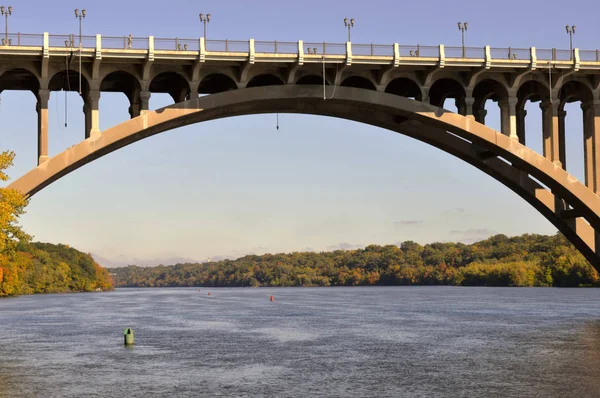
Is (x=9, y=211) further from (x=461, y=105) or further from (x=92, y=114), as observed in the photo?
(x=461, y=105)

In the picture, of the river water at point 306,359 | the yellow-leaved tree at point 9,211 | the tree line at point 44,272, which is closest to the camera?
the river water at point 306,359

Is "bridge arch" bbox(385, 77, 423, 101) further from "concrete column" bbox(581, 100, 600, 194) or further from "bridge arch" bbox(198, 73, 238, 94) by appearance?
"concrete column" bbox(581, 100, 600, 194)

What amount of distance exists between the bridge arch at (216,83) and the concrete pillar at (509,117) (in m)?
14.0

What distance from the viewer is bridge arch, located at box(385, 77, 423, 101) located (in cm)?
4887

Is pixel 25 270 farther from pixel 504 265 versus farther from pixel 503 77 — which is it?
pixel 503 77

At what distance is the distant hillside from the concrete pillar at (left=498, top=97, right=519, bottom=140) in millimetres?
91885

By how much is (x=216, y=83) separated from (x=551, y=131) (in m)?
18.0

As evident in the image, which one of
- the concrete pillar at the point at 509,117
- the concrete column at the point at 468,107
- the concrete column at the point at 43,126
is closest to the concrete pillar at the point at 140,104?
the concrete column at the point at 43,126

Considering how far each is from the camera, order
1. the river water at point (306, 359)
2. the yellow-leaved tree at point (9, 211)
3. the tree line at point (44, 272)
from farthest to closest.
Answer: the tree line at point (44, 272) < the yellow-leaved tree at point (9, 211) < the river water at point (306, 359)

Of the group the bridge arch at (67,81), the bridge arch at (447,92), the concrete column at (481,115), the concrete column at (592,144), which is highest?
the bridge arch at (447,92)

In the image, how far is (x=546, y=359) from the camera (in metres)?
36.2

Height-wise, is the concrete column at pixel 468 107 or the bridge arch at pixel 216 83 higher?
the bridge arch at pixel 216 83

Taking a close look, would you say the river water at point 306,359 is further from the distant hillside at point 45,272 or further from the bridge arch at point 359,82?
the distant hillside at point 45,272

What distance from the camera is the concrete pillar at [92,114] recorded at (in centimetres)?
4066
